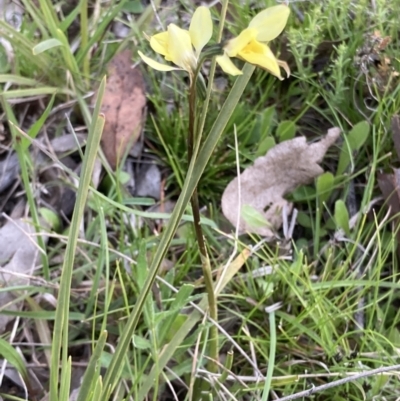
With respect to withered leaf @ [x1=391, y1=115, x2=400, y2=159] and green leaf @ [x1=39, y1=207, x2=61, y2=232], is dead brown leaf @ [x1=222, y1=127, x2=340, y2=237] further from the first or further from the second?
green leaf @ [x1=39, y1=207, x2=61, y2=232]

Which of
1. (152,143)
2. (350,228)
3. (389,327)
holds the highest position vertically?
(152,143)

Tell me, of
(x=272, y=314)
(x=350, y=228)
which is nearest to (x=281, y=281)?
(x=272, y=314)

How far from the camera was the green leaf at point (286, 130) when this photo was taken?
1.10m

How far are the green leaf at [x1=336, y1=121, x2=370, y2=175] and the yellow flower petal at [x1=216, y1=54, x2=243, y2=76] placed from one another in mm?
592

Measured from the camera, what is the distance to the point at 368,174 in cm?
107

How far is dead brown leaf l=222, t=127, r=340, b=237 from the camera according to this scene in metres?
1.08

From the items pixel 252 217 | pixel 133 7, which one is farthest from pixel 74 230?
pixel 133 7

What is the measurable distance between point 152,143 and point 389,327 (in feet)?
1.97

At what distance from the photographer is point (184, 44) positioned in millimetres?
543

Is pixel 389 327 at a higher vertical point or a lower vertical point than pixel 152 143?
lower

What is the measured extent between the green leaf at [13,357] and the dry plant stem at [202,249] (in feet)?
0.98

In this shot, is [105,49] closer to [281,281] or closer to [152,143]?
[152,143]

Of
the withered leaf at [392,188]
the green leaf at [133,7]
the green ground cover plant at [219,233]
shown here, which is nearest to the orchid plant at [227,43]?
the green ground cover plant at [219,233]

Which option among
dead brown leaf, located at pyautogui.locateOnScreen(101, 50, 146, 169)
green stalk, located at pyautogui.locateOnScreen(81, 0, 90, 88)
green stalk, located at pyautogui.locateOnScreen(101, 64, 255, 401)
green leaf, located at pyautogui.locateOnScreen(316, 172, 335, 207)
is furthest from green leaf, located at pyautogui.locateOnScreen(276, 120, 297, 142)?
green stalk, located at pyautogui.locateOnScreen(101, 64, 255, 401)
